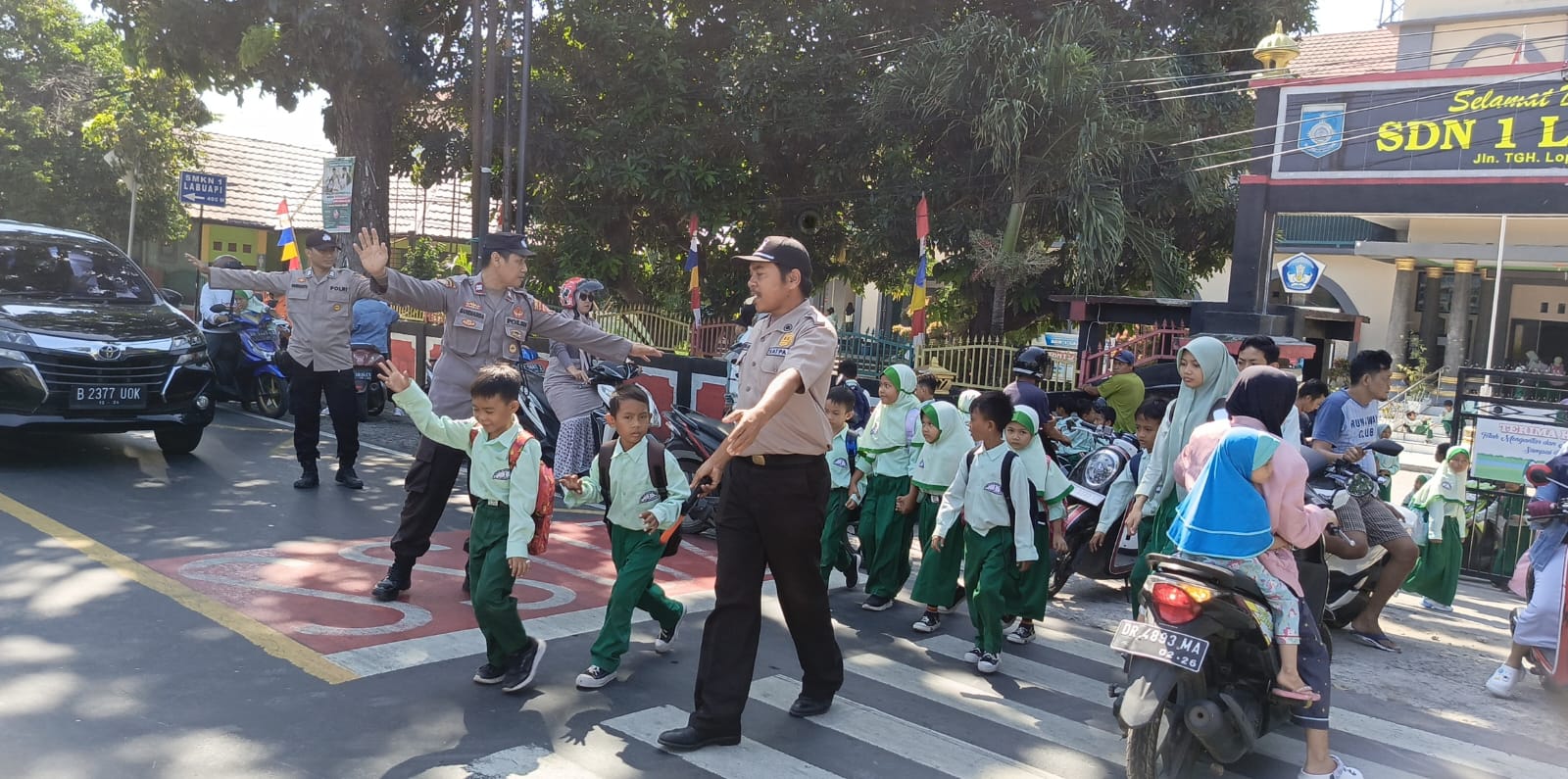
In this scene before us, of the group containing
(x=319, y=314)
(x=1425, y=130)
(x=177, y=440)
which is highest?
(x=1425, y=130)

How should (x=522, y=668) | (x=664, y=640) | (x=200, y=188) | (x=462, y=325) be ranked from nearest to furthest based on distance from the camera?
(x=522, y=668)
(x=664, y=640)
(x=462, y=325)
(x=200, y=188)

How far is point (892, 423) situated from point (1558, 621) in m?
3.42

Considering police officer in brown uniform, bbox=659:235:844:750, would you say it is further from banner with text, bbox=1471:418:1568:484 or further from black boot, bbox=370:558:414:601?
banner with text, bbox=1471:418:1568:484

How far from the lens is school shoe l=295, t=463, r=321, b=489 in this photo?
28.3 feet

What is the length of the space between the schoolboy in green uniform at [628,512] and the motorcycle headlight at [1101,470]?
2844 millimetres

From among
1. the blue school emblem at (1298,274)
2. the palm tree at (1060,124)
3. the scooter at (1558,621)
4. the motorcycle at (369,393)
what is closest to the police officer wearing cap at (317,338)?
the motorcycle at (369,393)

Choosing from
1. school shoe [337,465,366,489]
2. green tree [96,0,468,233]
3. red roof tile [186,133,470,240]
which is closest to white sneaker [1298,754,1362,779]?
school shoe [337,465,366,489]

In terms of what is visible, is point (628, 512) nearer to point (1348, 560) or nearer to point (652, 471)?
point (652, 471)

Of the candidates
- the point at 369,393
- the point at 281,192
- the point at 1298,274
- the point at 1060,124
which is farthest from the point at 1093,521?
the point at 281,192

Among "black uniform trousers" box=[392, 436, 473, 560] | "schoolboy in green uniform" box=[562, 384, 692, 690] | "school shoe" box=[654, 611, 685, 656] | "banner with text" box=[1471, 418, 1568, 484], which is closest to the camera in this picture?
"schoolboy in green uniform" box=[562, 384, 692, 690]

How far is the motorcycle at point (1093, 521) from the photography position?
6836mm

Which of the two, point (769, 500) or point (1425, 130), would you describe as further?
point (1425, 130)

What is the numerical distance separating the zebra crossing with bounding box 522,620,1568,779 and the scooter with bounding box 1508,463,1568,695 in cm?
73

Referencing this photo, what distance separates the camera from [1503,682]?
5.73 meters
